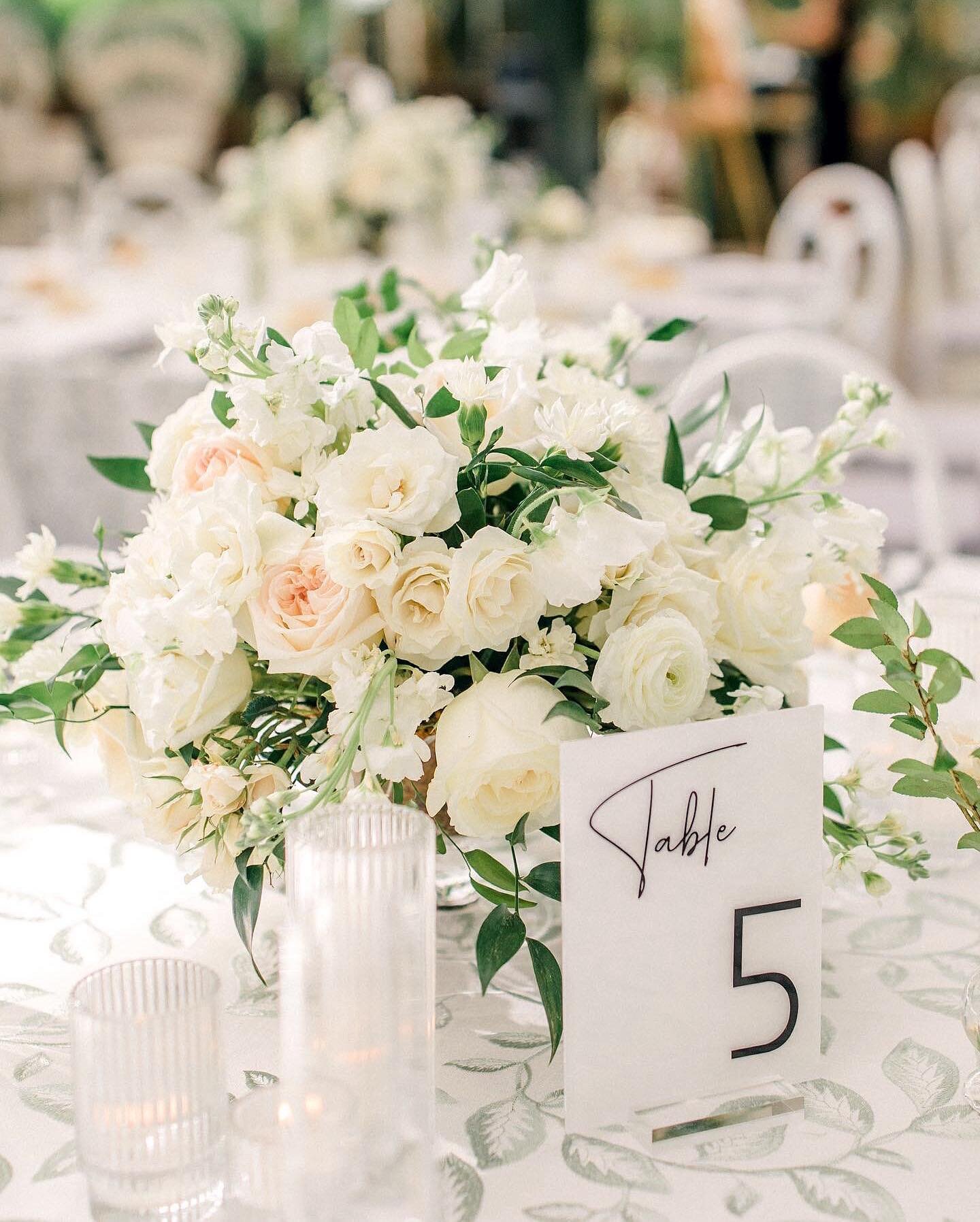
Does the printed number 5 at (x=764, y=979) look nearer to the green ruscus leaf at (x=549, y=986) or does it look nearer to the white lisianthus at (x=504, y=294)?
the green ruscus leaf at (x=549, y=986)

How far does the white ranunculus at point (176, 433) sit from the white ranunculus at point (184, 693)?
154mm

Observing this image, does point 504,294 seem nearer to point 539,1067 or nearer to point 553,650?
point 553,650

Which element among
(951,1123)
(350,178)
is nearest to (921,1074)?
(951,1123)

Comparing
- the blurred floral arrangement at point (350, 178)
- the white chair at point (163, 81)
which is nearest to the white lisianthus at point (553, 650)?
the blurred floral arrangement at point (350, 178)

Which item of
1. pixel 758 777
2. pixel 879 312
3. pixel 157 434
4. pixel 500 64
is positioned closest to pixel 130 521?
pixel 157 434

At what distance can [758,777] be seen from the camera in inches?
28.8

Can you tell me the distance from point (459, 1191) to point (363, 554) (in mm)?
312

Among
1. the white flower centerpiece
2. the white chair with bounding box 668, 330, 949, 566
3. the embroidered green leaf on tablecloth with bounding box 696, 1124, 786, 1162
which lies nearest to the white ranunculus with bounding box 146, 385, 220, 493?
the white flower centerpiece

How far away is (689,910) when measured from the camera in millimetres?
721

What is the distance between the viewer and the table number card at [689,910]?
0.69 m

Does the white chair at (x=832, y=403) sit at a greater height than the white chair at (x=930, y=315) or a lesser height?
lesser

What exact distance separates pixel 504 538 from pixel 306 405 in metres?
0.13

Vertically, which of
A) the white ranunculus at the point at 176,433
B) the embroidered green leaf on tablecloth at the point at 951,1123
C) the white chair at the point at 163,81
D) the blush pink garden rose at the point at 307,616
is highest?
the white chair at the point at 163,81

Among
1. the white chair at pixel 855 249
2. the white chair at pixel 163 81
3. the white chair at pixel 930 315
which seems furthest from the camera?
the white chair at pixel 163 81
